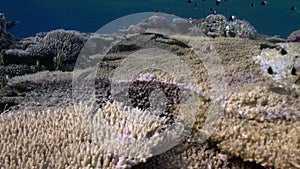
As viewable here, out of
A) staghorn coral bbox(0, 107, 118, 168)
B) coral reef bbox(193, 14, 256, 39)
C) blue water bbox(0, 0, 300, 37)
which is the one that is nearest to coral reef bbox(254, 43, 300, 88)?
staghorn coral bbox(0, 107, 118, 168)

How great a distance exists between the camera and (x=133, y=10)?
6888 centimetres

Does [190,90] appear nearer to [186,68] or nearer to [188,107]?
[188,107]

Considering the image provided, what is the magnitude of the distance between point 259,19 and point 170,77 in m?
85.7

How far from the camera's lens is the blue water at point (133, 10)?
58125 mm

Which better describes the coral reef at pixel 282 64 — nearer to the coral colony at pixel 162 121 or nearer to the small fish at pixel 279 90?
the coral colony at pixel 162 121

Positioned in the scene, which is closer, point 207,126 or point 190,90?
point 207,126

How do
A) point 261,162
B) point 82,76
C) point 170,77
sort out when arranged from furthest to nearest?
point 82,76 < point 170,77 < point 261,162

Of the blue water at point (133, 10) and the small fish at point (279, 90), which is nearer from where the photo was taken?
the small fish at point (279, 90)

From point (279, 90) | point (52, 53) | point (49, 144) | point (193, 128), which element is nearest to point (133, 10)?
point (52, 53)

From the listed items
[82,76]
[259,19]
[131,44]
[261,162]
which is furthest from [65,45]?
[259,19]

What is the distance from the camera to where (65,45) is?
8.83m

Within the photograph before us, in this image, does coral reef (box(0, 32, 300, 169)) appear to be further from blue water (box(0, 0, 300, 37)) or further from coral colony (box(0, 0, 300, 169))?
blue water (box(0, 0, 300, 37))

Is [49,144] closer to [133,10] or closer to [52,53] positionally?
[52,53]

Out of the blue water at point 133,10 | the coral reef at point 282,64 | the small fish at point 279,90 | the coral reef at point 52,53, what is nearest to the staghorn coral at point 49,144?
the small fish at point 279,90
